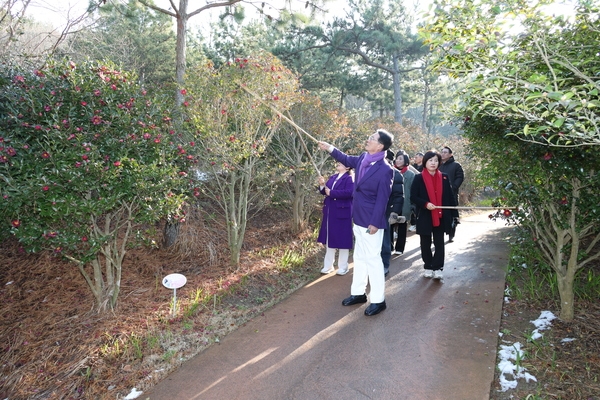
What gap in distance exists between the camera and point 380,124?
13.4 metres

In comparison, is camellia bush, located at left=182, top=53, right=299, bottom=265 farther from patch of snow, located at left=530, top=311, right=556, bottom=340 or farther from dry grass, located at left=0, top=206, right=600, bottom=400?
patch of snow, located at left=530, top=311, right=556, bottom=340

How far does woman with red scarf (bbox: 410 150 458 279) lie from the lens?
4.89 m

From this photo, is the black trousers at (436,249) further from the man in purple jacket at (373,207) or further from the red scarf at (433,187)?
the man in purple jacket at (373,207)

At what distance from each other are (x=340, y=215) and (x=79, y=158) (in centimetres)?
317

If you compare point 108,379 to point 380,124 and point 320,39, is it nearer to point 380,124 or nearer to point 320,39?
point 380,124

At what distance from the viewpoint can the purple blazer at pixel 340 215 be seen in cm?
510

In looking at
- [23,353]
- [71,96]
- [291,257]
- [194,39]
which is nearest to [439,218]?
[291,257]

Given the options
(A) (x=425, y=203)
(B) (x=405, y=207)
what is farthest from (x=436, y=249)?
(B) (x=405, y=207)

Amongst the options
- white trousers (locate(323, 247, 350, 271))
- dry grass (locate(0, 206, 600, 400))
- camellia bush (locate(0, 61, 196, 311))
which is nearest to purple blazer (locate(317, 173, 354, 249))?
white trousers (locate(323, 247, 350, 271))

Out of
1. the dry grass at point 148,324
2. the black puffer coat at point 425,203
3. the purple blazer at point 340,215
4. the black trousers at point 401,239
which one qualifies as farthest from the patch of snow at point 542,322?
the black trousers at point 401,239

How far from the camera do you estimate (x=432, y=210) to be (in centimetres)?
488

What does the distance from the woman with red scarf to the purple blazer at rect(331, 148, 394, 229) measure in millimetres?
1182

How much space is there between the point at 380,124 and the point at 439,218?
9018 mm

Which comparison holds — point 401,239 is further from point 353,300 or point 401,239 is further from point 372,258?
point 372,258
